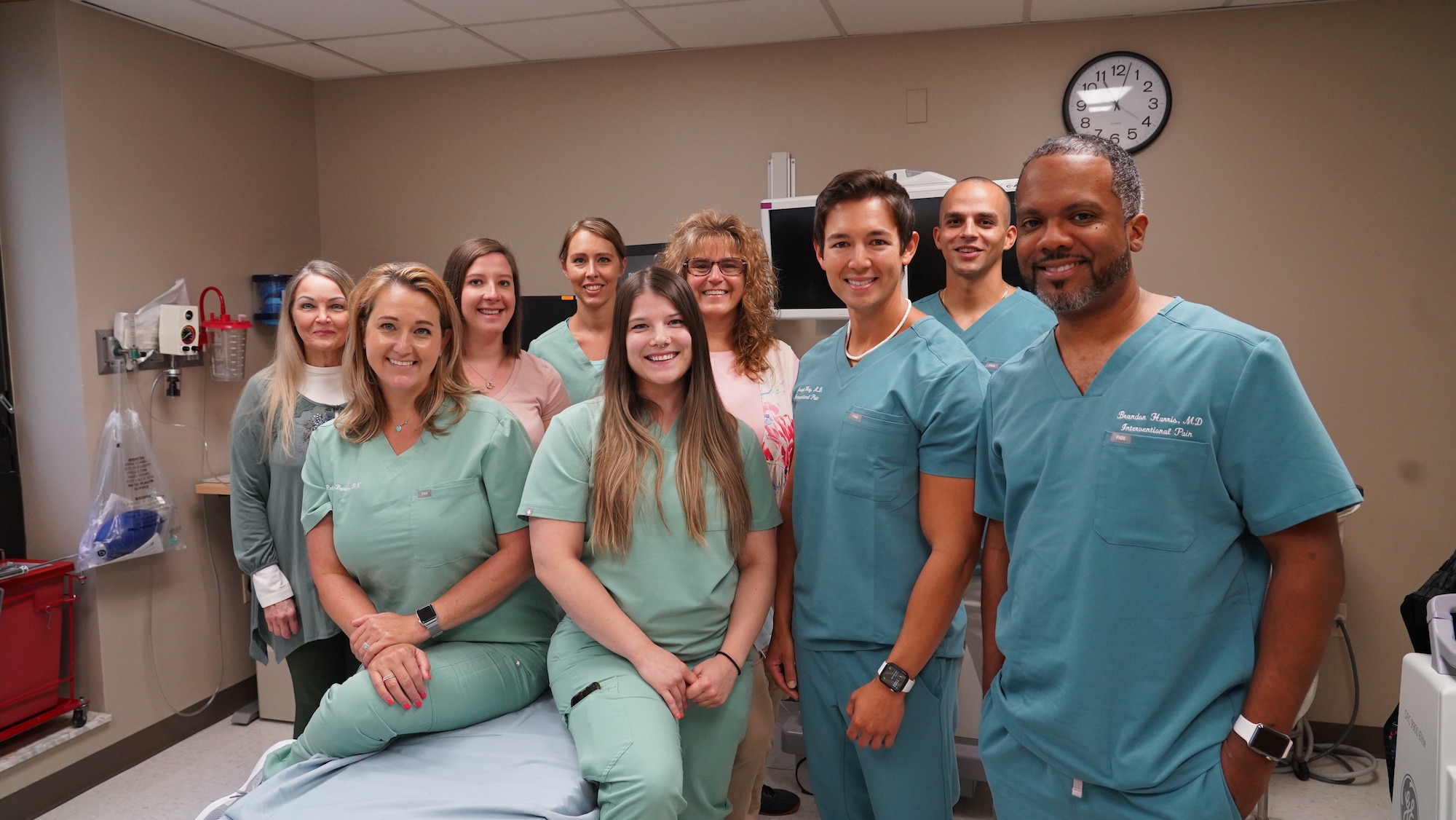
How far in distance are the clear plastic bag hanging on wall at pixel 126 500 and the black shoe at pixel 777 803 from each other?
2197mm

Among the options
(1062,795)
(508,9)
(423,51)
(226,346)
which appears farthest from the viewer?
(423,51)

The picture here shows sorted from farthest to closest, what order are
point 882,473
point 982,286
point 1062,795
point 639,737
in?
point 982,286, point 882,473, point 639,737, point 1062,795

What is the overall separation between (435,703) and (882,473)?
3.02 feet

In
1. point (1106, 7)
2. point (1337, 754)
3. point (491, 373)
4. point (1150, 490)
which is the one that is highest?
point (1106, 7)

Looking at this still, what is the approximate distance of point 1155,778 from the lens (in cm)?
117

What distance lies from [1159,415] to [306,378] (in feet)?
6.53

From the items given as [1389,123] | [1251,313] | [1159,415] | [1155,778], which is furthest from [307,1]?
[1389,123]

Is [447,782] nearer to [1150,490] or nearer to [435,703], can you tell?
[435,703]

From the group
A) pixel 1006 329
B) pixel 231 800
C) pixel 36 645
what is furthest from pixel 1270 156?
pixel 36 645

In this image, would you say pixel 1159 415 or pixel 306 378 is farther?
pixel 306 378

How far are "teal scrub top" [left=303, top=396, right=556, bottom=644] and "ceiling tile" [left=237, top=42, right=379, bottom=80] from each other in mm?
2379

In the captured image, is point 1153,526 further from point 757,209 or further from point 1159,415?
point 757,209

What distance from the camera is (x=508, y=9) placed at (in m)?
3.03

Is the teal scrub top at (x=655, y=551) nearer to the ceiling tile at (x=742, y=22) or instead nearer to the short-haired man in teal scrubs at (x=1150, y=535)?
the short-haired man in teal scrubs at (x=1150, y=535)
